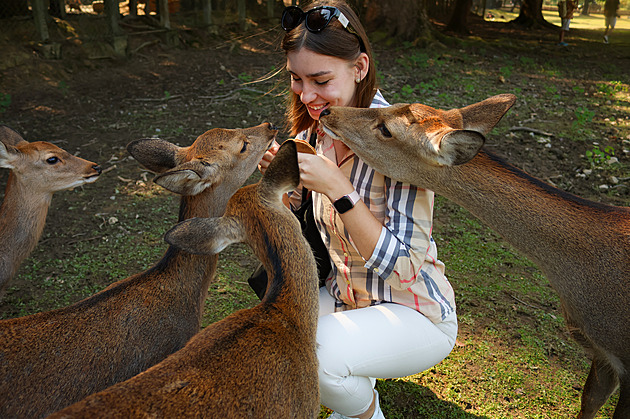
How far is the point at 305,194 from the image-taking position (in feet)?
11.0

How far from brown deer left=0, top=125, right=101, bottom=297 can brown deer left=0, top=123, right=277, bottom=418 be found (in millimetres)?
1046

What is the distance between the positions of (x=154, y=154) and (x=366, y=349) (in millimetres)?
1876

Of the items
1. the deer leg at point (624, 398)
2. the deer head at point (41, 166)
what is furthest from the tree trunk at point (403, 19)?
the deer leg at point (624, 398)

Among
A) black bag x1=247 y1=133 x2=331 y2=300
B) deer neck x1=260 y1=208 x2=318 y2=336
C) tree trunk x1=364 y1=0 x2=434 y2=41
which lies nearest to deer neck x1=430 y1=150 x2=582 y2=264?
black bag x1=247 y1=133 x2=331 y2=300

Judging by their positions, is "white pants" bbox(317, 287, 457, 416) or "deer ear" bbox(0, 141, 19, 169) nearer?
"white pants" bbox(317, 287, 457, 416)

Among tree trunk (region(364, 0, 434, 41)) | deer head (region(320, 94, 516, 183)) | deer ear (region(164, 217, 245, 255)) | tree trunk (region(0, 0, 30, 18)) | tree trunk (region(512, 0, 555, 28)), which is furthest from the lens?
tree trunk (region(512, 0, 555, 28))

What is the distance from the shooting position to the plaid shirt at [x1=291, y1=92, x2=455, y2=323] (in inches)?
104

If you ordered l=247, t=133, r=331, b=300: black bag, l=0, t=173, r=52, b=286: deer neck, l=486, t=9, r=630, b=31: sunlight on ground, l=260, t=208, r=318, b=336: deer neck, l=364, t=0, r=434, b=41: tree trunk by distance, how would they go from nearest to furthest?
l=260, t=208, r=318, b=336: deer neck < l=247, t=133, r=331, b=300: black bag < l=0, t=173, r=52, b=286: deer neck < l=364, t=0, r=434, b=41: tree trunk < l=486, t=9, r=630, b=31: sunlight on ground

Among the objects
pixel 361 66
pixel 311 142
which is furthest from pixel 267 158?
pixel 361 66

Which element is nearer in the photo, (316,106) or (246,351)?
(246,351)

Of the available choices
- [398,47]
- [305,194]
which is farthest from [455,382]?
[398,47]

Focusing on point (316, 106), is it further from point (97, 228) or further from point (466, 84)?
point (466, 84)

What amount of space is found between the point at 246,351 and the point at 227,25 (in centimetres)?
1226

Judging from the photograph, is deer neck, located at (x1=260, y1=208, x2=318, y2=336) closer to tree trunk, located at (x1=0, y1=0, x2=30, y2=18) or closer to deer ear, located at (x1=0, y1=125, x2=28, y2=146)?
deer ear, located at (x1=0, y1=125, x2=28, y2=146)
